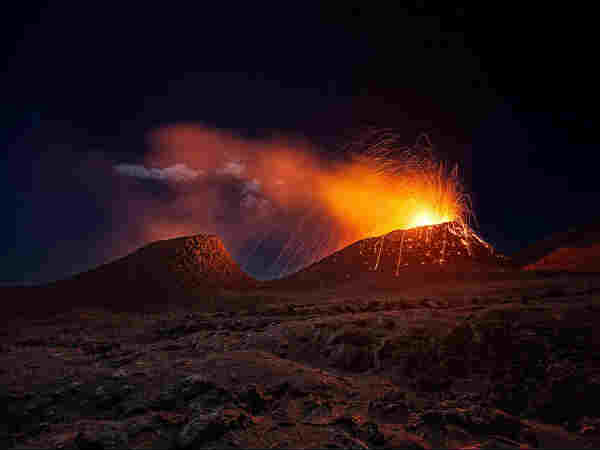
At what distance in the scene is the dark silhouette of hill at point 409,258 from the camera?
32.6 meters

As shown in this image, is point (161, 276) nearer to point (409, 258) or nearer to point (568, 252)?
point (409, 258)

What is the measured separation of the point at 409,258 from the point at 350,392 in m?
35.3

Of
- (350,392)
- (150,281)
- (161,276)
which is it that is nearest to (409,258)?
(161,276)

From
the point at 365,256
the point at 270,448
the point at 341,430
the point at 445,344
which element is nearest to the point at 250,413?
the point at 270,448

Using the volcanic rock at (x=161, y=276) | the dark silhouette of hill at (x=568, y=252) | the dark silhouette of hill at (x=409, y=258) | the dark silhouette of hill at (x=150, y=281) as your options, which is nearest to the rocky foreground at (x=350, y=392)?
the dark silhouette of hill at (x=150, y=281)

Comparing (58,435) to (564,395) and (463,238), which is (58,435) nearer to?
(564,395)

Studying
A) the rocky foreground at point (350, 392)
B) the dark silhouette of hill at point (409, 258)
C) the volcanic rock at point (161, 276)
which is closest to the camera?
the rocky foreground at point (350, 392)

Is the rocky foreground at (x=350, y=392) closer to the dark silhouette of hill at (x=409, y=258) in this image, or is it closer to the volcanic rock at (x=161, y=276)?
the volcanic rock at (x=161, y=276)

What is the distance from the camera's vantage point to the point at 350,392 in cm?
520

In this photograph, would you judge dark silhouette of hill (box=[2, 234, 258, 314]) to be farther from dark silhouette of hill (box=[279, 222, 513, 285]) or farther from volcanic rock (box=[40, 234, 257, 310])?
dark silhouette of hill (box=[279, 222, 513, 285])

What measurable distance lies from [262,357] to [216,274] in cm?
3326

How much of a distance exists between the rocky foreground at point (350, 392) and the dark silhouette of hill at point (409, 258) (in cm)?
2379

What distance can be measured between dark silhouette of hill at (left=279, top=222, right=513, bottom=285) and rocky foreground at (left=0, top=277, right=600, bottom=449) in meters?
23.8

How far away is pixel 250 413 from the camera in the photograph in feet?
14.3
